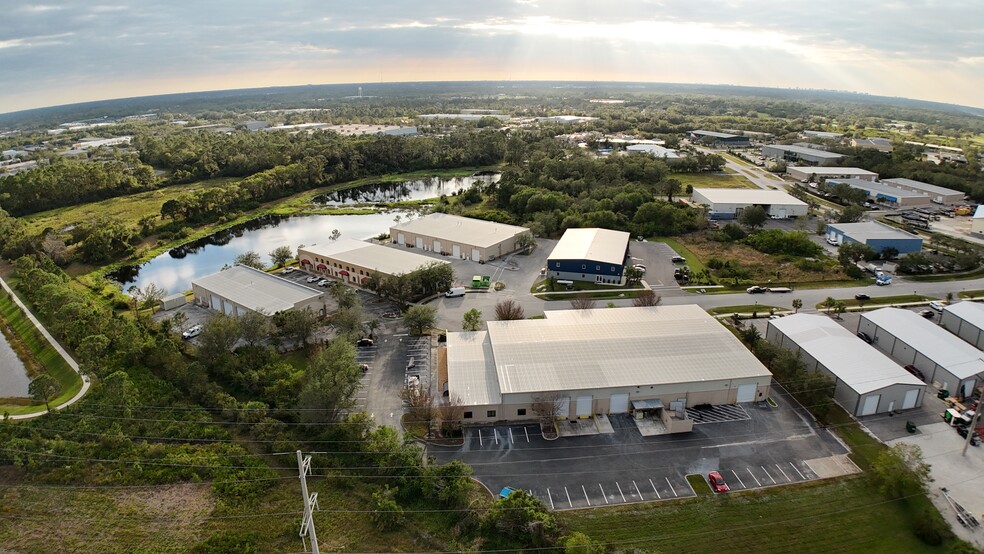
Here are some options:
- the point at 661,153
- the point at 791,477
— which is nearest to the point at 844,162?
the point at 661,153

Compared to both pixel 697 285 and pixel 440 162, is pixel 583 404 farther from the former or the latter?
pixel 440 162

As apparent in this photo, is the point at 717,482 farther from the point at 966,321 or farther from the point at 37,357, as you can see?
the point at 37,357

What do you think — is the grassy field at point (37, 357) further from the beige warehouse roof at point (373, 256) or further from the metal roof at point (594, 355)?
the metal roof at point (594, 355)

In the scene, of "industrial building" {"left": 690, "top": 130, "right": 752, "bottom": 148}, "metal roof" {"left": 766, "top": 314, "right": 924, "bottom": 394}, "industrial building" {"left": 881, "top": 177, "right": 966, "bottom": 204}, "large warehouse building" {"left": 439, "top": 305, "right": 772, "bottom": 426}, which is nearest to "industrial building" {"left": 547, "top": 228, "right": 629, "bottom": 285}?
"large warehouse building" {"left": 439, "top": 305, "right": 772, "bottom": 426}

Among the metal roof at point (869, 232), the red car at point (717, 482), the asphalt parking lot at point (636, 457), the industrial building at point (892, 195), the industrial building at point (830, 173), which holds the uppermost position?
the industrial building at point (830, 173)

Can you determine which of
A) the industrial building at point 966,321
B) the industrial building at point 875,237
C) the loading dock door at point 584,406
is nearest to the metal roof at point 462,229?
the loading dock door at point 584,406

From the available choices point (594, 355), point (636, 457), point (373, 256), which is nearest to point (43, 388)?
point (373, 256)

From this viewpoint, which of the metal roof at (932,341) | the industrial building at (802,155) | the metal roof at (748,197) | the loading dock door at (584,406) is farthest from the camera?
the industrial building at (802,155)
